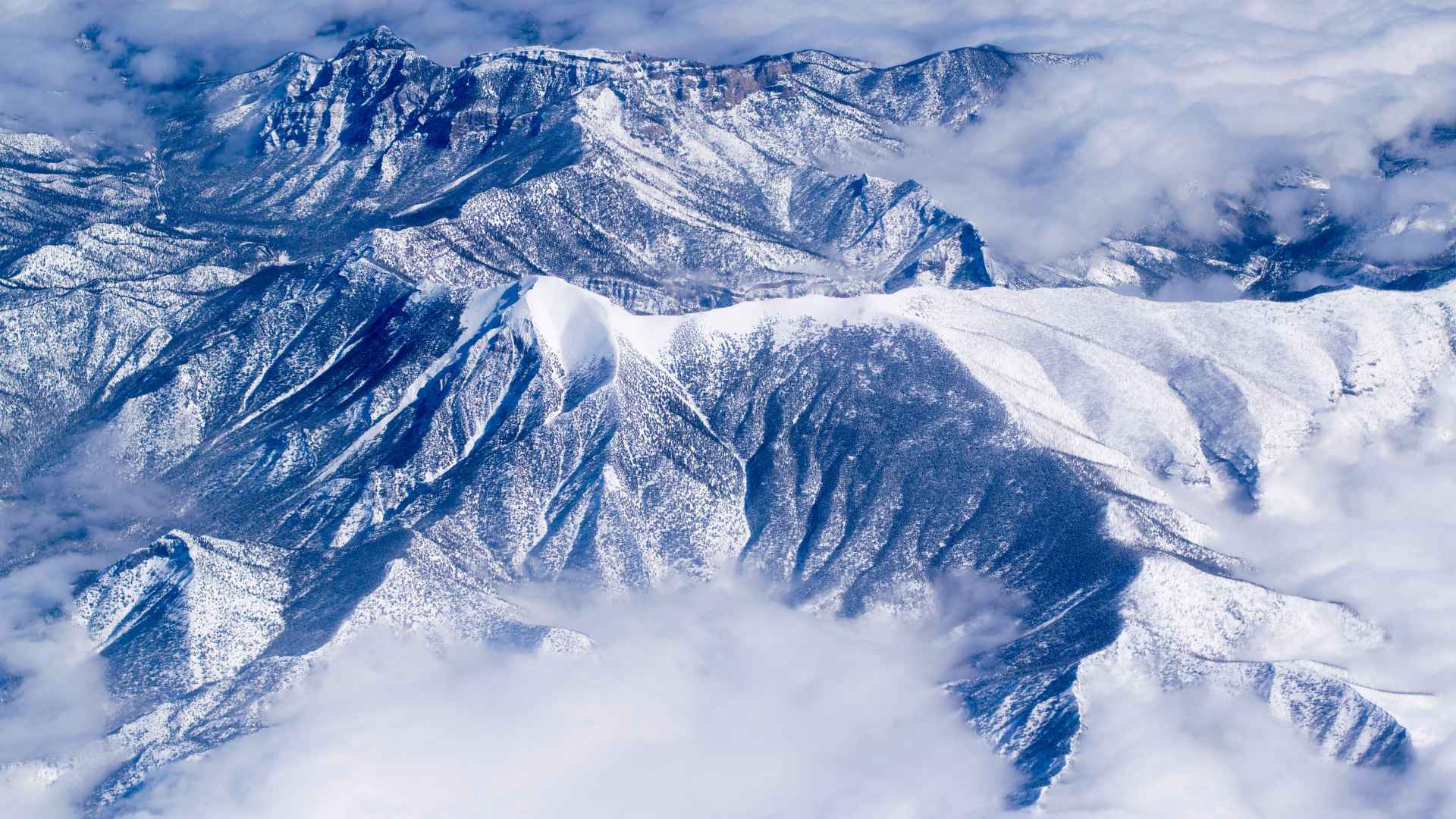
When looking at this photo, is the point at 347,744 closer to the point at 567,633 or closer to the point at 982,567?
the point at 567,633

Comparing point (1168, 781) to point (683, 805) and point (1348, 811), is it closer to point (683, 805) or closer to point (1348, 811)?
point (1348, 811)

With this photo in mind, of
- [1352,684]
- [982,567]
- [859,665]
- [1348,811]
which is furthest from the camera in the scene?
[982,567]

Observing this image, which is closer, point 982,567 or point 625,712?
point 625,712

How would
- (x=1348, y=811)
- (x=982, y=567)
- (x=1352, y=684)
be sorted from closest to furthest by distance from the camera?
1. (x=1348, y=811)
2. (x=1352, y=684)
3. (x=982, y=567)

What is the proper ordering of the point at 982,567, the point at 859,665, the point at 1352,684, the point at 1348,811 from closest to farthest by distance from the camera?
the point at 1348,811, the point at 1352,684, the point at 859,665, the point at 982,567

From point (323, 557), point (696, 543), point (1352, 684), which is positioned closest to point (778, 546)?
point (696, 543)

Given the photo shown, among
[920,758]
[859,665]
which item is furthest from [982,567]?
[920,758]

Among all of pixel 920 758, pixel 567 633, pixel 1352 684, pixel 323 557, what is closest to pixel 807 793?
pixel 920 758

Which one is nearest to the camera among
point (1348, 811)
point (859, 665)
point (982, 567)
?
point (1348, 811)

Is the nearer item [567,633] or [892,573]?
[567,633]
